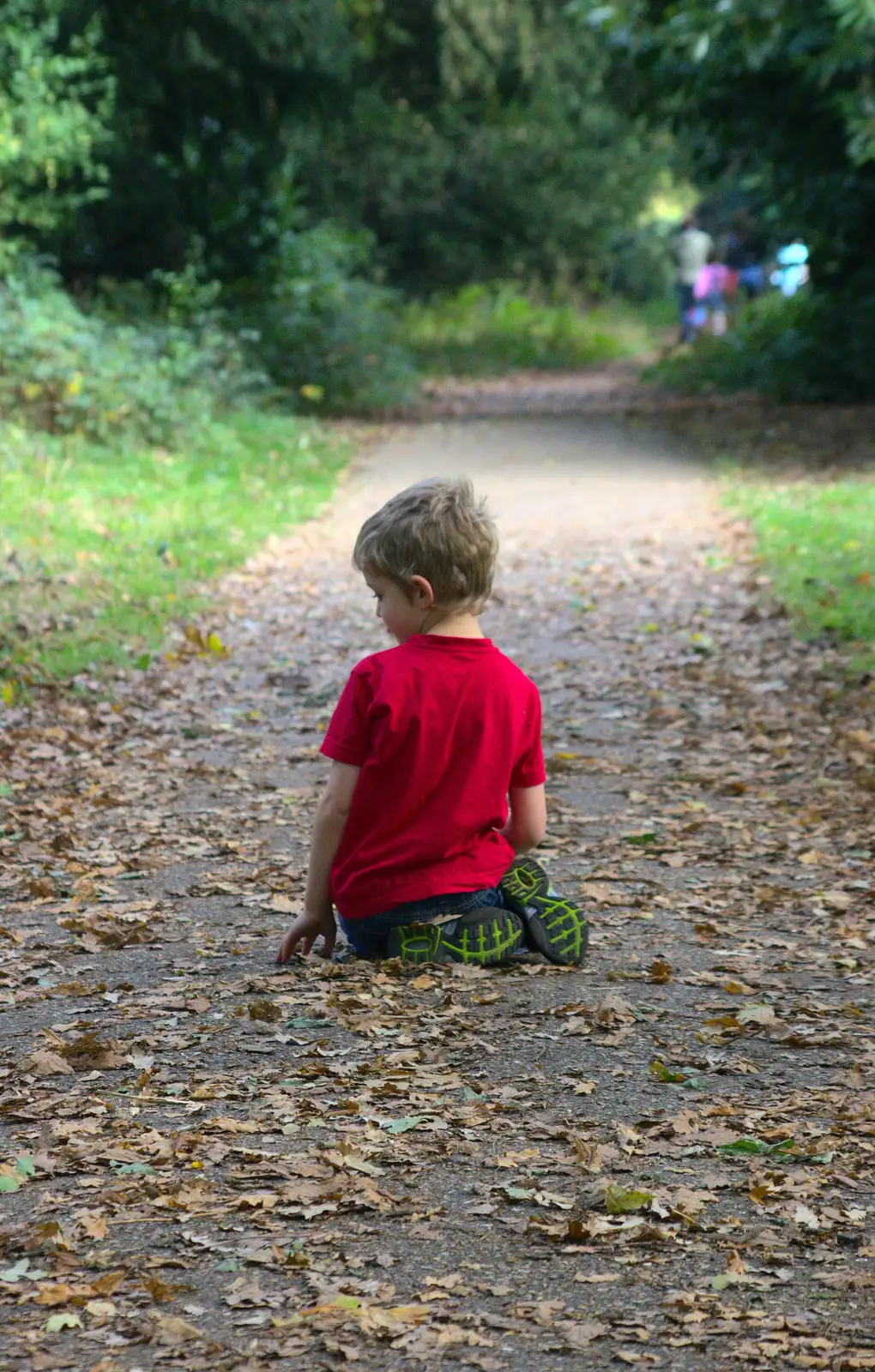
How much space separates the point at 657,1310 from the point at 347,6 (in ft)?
98.0

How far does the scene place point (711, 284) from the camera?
100ft

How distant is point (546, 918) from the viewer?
4.63 meters

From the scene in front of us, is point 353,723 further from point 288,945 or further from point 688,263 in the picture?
point 688,263

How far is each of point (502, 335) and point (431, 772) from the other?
27.3 metres

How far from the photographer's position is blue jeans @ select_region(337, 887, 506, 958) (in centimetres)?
456

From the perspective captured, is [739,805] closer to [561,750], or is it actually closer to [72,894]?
[561,750]

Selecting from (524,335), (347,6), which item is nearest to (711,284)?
(524,335)

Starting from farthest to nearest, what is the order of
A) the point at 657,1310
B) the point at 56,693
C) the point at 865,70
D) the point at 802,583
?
the point at 865,70 < the point at 802,583 < the point at 56,693 < the point at 657,1310

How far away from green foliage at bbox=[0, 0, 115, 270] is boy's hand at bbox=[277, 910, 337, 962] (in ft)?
43.0

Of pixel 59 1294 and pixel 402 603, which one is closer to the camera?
pixel 59 1294

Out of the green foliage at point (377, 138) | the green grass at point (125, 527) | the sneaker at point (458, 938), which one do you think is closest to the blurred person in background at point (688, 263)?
the green foliage at point (377, 138)

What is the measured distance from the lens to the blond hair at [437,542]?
430 cm

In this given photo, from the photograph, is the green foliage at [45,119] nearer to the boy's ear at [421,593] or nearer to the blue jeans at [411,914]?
the boy's ear at [421,593]

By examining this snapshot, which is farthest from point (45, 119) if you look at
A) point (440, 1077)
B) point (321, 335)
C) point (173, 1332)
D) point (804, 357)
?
point (173, 1332)
